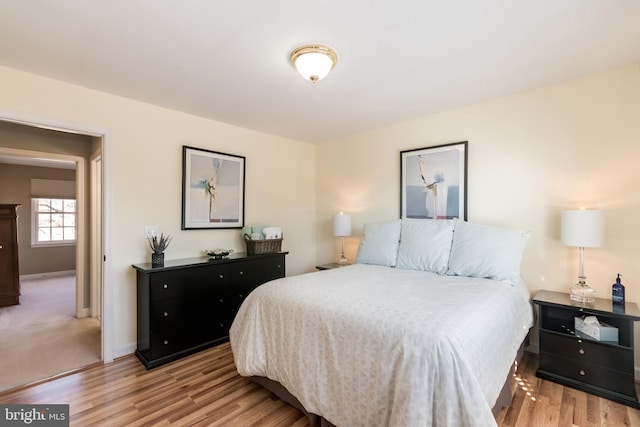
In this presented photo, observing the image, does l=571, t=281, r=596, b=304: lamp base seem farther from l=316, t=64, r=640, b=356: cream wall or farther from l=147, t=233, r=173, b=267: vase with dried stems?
l=147, t=233, r=173, b=267: vase with dried stems

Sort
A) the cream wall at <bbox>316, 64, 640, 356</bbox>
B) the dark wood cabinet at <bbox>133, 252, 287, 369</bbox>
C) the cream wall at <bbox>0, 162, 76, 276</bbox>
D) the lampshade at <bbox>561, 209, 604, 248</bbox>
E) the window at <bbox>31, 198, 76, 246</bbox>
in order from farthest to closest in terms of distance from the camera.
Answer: the window at <bbox>31, 198, 76, 246</bbox> < the cream wall at <bbox>0, 162, 76, 276</bbox> < the dark wood cabinet at <bbox>133, 252, 287, 369</bbox> < the cream wall at <bbox>316, 64, 640, 356</bbox> < the lampshade at <bbox>561, 209, 604, 248</bbox>

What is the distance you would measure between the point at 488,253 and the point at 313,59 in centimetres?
203

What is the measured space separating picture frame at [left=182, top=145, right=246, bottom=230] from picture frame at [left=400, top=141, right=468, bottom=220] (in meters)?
2.00

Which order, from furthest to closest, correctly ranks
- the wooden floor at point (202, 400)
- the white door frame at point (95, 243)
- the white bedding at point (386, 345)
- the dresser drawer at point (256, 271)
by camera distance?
1. the white door frame at point (95, 243)
2. the dresser drawer at point (256, 271)
3. the wooden floor at point (202, 400)
4. the white bedding at point (386, 345)

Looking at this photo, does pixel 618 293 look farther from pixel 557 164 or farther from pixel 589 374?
pixel 557 164

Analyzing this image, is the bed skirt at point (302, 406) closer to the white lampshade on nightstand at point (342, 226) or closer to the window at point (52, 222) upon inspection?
the white lampshade on nightstand at point (342, 226)

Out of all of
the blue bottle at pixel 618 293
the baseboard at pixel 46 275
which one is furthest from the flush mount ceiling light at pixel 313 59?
the baseboard at pixel 46 275

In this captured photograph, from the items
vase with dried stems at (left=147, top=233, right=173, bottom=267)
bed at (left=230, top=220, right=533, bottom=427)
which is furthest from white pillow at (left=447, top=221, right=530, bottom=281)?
vase with dried stems at (left=147, top=233, right=173, bottom=267)

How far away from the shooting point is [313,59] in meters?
1.90

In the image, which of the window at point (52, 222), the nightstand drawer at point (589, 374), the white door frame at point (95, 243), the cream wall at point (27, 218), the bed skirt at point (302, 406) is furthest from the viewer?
A: the window at point (52, 222)

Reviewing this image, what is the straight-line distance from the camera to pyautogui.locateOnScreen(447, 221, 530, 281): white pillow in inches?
92.3

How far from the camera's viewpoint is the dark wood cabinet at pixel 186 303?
2520 mm

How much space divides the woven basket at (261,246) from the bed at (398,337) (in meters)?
1.13

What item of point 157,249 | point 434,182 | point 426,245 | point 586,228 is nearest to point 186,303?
point 157,249
